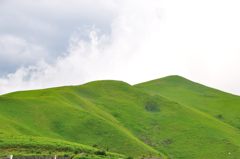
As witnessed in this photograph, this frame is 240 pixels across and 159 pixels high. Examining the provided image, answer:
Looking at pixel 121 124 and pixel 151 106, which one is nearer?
pixel 121 124

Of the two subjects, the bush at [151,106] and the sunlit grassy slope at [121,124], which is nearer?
the sunlit grassy slope at [121,124]

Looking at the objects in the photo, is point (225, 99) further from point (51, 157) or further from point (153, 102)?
point (51, 157)

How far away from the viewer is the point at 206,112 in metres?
173

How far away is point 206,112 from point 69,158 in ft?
335

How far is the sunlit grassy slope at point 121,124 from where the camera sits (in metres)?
115

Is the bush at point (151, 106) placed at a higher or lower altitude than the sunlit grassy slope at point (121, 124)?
higher

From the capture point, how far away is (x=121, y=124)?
139m

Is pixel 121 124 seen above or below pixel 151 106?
below

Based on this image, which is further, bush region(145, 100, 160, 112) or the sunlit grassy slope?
bush region(145, 100, 160, 112)

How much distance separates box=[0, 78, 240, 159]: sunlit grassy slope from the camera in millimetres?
114625

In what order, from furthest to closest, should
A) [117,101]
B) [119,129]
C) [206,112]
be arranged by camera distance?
1. [206,112]
2. [117,101]
3. [119,129]

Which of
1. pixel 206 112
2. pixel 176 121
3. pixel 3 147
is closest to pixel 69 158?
pixel 3 147

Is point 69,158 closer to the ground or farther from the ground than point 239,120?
closer to the ground

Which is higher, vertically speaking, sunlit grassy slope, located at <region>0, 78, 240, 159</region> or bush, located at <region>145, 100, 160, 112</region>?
bush, located at <region>145, 100, 160, 112</region>
